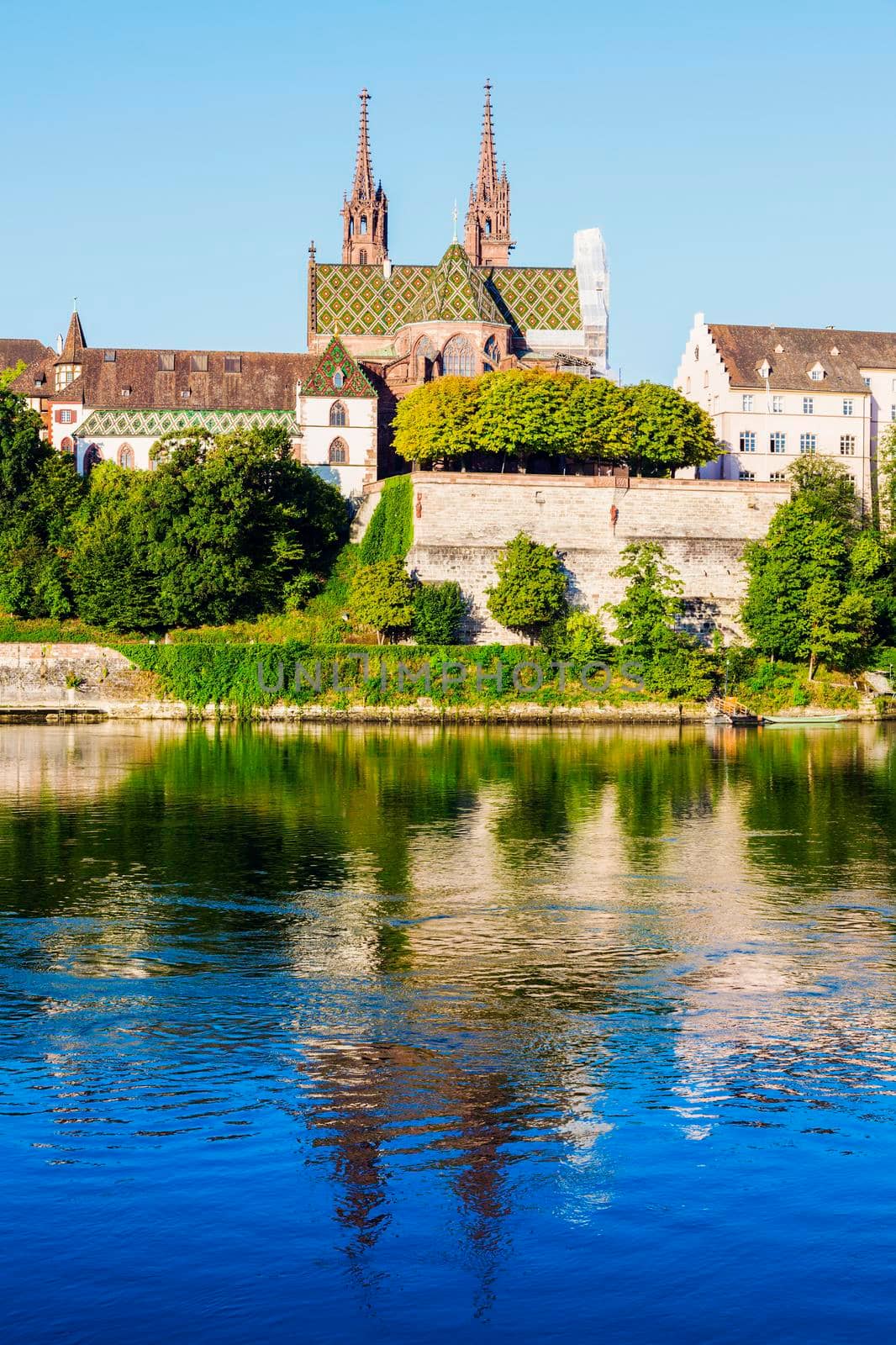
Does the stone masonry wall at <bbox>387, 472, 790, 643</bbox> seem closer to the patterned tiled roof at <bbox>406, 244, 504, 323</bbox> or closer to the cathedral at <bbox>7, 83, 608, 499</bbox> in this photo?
the cathedral at <bbox>7, 83, 608, 499</bbox>

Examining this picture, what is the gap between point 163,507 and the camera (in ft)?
258

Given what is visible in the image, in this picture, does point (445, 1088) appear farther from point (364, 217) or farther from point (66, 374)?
point (364, 217)

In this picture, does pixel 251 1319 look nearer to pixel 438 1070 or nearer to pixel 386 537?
pixel 438 1070

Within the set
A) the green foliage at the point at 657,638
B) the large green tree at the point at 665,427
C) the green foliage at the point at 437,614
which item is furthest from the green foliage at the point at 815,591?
the green foliage at the point at 437,614

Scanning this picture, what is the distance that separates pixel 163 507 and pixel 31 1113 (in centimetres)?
6433

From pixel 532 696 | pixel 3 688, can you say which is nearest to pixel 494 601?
pixel 532 696

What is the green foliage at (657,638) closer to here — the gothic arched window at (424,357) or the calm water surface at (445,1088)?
the gothic arched window at (424,357)

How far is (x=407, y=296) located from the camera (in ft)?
344

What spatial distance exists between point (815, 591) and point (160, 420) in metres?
44.1

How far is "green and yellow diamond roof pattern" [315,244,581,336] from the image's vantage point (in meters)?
104

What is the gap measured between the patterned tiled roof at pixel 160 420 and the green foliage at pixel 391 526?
15.4 meters

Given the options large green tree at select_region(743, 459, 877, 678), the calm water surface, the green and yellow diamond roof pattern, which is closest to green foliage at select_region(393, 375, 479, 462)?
large green tree at select_region(743, 459, 877, 678)

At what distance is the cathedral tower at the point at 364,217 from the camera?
119 meters

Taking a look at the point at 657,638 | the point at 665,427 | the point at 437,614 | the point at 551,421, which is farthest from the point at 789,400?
the point at 437,614
